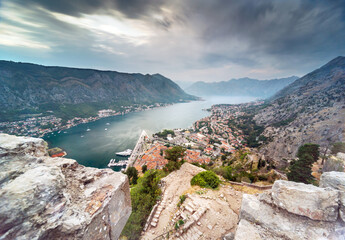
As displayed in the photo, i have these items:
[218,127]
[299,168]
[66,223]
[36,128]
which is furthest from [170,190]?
[36,128]

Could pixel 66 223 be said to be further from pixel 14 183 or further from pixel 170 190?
pixel 170 190

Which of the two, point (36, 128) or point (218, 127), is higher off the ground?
point (218, 127)

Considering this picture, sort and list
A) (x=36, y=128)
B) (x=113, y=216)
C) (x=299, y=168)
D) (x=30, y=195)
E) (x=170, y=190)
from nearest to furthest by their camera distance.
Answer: (x=30, y=195), (x=113, y=216), (x=170, y=190), (x=299, y=168), (x=36, y=128)

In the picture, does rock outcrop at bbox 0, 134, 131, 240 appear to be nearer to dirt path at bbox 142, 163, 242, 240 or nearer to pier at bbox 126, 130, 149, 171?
dirt path at bbox 142, 163, 242, 240

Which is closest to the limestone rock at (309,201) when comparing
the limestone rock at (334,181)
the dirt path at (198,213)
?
the limestone rock at (334,181)

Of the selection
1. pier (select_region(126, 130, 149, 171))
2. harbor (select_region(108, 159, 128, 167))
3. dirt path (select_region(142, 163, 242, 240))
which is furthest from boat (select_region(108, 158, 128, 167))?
dirt path (select_region(142, 163, 242, 240))

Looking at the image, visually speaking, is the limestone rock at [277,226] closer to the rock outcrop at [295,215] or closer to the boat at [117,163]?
the rock outcrop at [295,215]

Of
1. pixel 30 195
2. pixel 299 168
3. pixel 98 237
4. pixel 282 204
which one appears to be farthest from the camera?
pixel 299 168

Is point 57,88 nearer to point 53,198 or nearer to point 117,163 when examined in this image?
point 117,163
